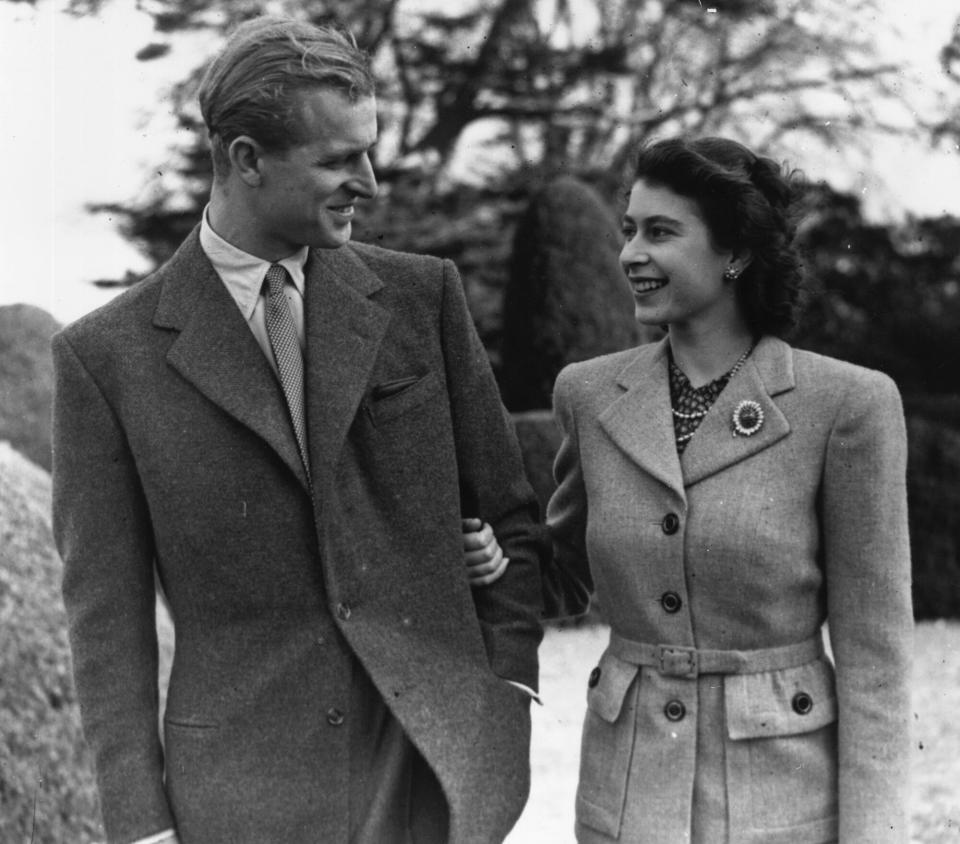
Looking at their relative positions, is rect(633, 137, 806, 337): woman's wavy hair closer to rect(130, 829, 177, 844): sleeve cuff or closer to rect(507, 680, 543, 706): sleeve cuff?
rect(507, 680, 543, 706): sleeve cuff

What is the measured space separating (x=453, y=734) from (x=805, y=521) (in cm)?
76

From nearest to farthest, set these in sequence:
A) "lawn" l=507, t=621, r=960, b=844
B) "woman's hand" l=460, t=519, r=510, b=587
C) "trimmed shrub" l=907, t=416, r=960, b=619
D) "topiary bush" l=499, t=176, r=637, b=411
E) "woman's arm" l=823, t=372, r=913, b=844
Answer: "woman's arm" l=823, t=372, r=913, b=844, "woman's hand" l=460, t=519, r=510, b=587, "lawn" l=507, t=621, r=960, b=844, "topiary bush" l=499, t=176, r=637, b=411, "trimmed shrub" l=907, t=416, r=960, b=619

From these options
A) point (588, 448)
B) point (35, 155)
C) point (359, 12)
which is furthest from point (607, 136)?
point (588, 448)

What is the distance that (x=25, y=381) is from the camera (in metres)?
7.60

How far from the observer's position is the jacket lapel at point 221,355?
2436mm

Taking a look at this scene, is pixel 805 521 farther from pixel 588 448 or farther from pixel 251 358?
pixel 251 358

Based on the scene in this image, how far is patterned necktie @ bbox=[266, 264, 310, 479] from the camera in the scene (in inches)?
97.7

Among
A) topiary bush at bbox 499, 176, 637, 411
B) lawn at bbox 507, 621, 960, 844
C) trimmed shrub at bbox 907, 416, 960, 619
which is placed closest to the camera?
lawn at bbox 507, 621, 960, 844

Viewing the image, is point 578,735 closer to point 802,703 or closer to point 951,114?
point 802,703

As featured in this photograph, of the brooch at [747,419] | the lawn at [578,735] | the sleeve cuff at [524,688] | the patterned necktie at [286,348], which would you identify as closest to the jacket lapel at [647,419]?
the brooch at [747,419]

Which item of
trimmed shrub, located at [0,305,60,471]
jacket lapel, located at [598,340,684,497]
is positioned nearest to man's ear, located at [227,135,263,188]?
jacket lapel, located at [598,340,684,497]

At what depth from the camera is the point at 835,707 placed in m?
2.45

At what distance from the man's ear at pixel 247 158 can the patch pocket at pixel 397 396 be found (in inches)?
17.7

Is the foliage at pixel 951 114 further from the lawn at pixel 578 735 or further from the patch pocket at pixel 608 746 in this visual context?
the patch pocket at pixel 608 746
